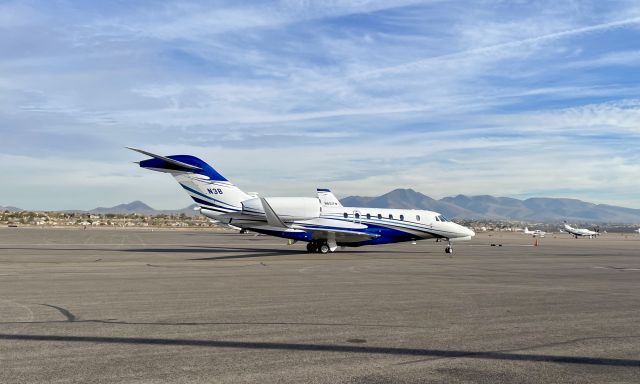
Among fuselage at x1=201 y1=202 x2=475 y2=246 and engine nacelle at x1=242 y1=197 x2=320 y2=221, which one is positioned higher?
engine nacelle at x1=242 y1=197 x2=320 y2=221

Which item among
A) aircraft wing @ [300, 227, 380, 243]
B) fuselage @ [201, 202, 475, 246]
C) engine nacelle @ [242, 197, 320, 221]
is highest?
engine nacelle @ [242, 197, 320, 221]

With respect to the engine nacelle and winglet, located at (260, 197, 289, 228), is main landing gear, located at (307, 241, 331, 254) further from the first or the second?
winglet, located at (260, 197, 289, 228)

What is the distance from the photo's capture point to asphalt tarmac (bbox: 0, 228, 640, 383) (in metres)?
6.95

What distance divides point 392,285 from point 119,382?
10882mm

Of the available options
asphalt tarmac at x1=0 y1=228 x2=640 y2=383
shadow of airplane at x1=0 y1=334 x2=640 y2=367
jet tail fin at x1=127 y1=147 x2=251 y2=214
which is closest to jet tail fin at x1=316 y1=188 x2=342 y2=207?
jet tail fin at x1=127 y1=147 x2=251 y2=214

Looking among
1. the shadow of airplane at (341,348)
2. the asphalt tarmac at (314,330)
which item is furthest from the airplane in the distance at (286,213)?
the shadow of airplane at (341,348)

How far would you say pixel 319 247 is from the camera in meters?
33.7

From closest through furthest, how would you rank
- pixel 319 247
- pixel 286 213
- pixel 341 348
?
pixel 341 348
pixel 286 213
pixel 319 247

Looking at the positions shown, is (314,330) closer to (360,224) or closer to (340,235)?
(340,235)

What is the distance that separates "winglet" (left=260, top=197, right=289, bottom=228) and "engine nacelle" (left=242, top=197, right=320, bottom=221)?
192mm

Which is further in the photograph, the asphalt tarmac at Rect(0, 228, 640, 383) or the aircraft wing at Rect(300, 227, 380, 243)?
the aircraft wing at Rect(300, 227, 380, 243)

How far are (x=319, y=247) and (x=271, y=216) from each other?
459cm

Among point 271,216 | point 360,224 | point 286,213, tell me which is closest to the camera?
point 271,216

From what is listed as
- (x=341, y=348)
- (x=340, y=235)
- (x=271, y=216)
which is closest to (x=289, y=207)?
(x=271, y=216)
